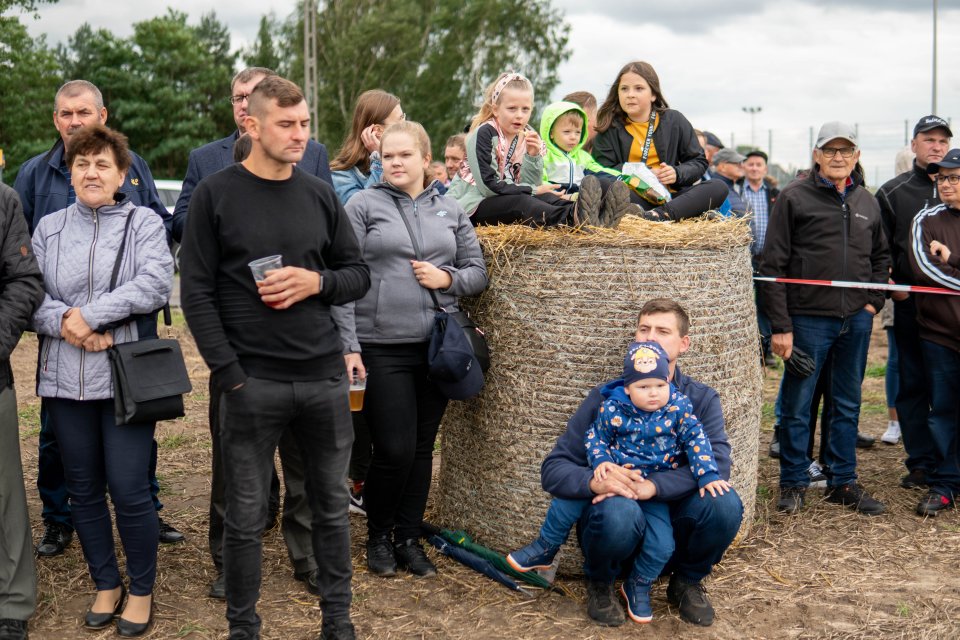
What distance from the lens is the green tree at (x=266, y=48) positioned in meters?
36.5

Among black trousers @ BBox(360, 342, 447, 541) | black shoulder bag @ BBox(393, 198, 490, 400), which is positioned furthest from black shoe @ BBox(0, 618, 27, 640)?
black shoulder bag @ BBox(393, 198, 490, 400)

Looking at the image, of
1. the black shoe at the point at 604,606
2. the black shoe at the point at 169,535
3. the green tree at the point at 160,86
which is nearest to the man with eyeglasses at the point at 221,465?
the black shoe at the point at 169,535

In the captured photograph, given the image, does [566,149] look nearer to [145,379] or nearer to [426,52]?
[145,379]

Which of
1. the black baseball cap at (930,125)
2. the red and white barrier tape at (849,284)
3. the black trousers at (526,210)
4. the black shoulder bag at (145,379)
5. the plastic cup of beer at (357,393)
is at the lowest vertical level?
the plastic cup of beer at (357,393)

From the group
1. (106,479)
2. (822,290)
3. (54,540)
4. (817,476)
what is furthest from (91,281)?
(817,476)

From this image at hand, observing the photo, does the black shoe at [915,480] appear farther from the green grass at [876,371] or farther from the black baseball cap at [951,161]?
the green grass at [876,371]

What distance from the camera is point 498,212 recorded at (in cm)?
461

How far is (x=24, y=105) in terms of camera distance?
3158 cm

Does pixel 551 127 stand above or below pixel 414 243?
above

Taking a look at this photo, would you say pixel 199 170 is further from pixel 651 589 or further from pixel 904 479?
pixel 904 479

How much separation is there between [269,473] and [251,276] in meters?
0.74

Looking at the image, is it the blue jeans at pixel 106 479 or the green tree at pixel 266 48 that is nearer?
the blue jeans at pixel 106 479

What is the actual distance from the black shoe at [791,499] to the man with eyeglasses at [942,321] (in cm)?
65

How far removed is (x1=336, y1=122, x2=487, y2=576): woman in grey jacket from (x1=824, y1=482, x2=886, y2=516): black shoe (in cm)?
258
